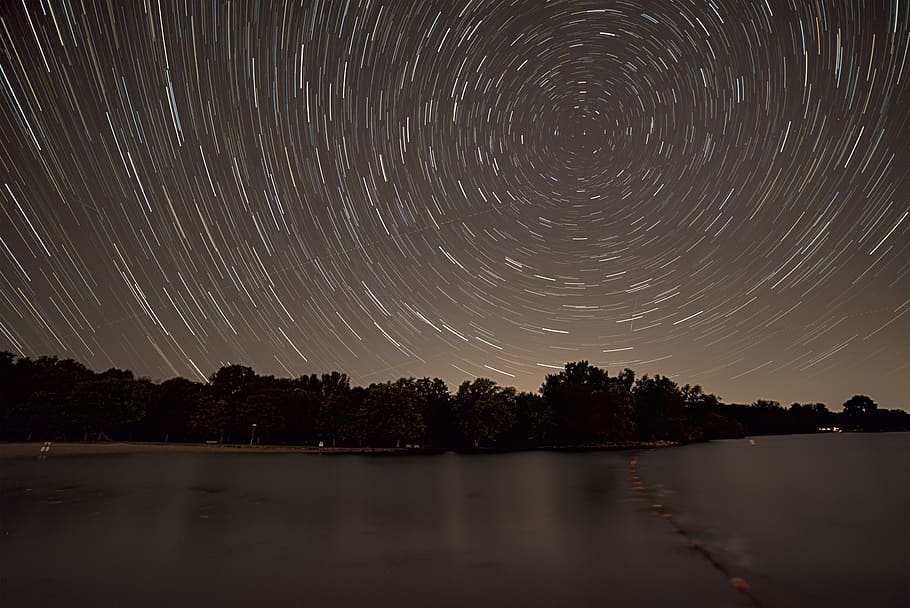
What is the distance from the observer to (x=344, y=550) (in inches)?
496

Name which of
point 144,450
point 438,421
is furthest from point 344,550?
point 438,421

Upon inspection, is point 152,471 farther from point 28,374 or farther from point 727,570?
point 28,374

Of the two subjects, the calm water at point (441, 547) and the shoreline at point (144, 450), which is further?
the shoreline at point (144, 450)

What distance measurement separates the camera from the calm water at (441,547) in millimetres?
9188

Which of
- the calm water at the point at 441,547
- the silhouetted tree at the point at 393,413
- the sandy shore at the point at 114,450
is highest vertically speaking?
the silhouetted tree at the point at 393,413

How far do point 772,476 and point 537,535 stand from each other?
28.5 metres

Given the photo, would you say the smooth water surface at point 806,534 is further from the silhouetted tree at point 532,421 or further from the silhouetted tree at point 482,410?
the silhouetted tree at point 532,421

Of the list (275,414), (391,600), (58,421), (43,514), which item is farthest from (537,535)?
(58,421)

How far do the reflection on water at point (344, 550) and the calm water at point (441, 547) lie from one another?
5 centimetres

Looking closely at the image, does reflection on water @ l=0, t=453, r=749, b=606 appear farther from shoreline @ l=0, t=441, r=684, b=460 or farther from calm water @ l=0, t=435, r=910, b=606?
shoreline @ l=0, t=441, r=684, b=460

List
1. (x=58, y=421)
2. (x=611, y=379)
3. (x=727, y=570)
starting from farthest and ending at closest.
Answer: (x=611, y=379), (x=58, y=421), (x=727, y=570)

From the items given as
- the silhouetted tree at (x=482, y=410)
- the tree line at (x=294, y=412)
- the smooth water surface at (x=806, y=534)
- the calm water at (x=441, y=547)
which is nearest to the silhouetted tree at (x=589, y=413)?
the tree line at (x=294, y=412)

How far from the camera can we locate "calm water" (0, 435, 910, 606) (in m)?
9.19

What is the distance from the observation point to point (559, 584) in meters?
9.62
